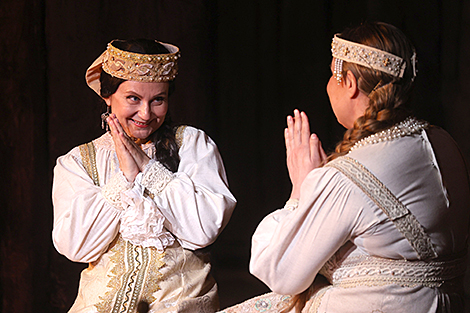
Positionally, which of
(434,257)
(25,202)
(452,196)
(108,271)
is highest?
(452,196)

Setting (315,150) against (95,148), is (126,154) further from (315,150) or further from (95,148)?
(315,150)

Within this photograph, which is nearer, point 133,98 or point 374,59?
point 374,59

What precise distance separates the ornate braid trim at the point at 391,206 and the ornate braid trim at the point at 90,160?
114cm

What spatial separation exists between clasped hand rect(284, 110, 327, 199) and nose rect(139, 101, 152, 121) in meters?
0.66

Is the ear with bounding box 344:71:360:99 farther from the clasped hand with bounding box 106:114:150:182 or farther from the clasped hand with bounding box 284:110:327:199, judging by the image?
the clasped hand with bounding box 106:114:150:182

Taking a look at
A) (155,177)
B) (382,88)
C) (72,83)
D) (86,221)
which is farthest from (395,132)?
(72,83)

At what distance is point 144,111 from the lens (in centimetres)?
213

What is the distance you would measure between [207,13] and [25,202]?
6.31ft

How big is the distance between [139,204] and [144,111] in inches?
16.3

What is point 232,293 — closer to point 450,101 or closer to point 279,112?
point 279,112

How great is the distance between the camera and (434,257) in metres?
1.53

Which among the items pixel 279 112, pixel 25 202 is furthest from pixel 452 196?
pixel 279 112

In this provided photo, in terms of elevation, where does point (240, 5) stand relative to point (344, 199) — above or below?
above

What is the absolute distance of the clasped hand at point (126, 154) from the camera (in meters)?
2.06
